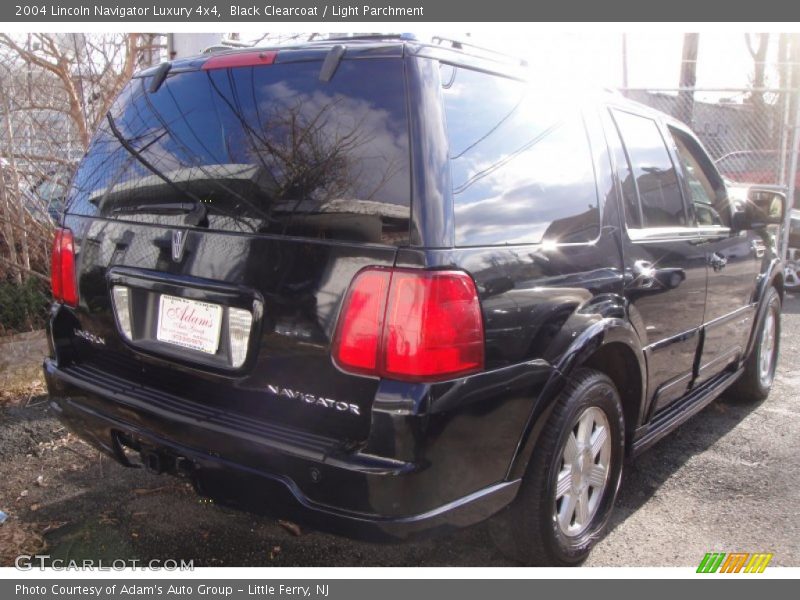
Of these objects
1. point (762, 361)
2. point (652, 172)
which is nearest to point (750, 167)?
point (762, 361)

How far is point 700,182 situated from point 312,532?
305 cm

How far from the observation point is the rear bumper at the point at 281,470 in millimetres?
2035

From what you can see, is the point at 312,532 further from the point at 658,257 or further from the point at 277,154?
the point at 658,257

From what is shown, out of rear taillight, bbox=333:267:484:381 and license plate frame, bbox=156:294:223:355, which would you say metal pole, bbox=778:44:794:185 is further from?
license plate frame, bbox=156:294:223:355

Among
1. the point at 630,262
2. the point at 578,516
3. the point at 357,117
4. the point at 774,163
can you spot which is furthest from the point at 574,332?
the point at 774,163

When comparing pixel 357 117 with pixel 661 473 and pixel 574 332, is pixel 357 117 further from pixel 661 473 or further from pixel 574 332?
pixel 661 473

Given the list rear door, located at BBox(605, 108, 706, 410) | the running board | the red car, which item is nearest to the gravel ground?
the running board

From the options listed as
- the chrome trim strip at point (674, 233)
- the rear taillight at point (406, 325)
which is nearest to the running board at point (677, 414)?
the chrome trim strip at point (674, 233)

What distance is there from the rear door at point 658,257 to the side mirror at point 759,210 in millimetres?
801

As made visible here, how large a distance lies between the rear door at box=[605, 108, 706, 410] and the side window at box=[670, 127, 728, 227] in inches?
10.4

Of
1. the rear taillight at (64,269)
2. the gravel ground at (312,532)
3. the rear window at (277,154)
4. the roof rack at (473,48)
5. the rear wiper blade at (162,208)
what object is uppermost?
the roof rack at (473,48)

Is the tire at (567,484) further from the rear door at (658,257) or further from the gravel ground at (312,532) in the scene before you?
the rear door at (658,257)

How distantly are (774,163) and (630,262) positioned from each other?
34.1 ft

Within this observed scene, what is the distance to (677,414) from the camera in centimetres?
361
